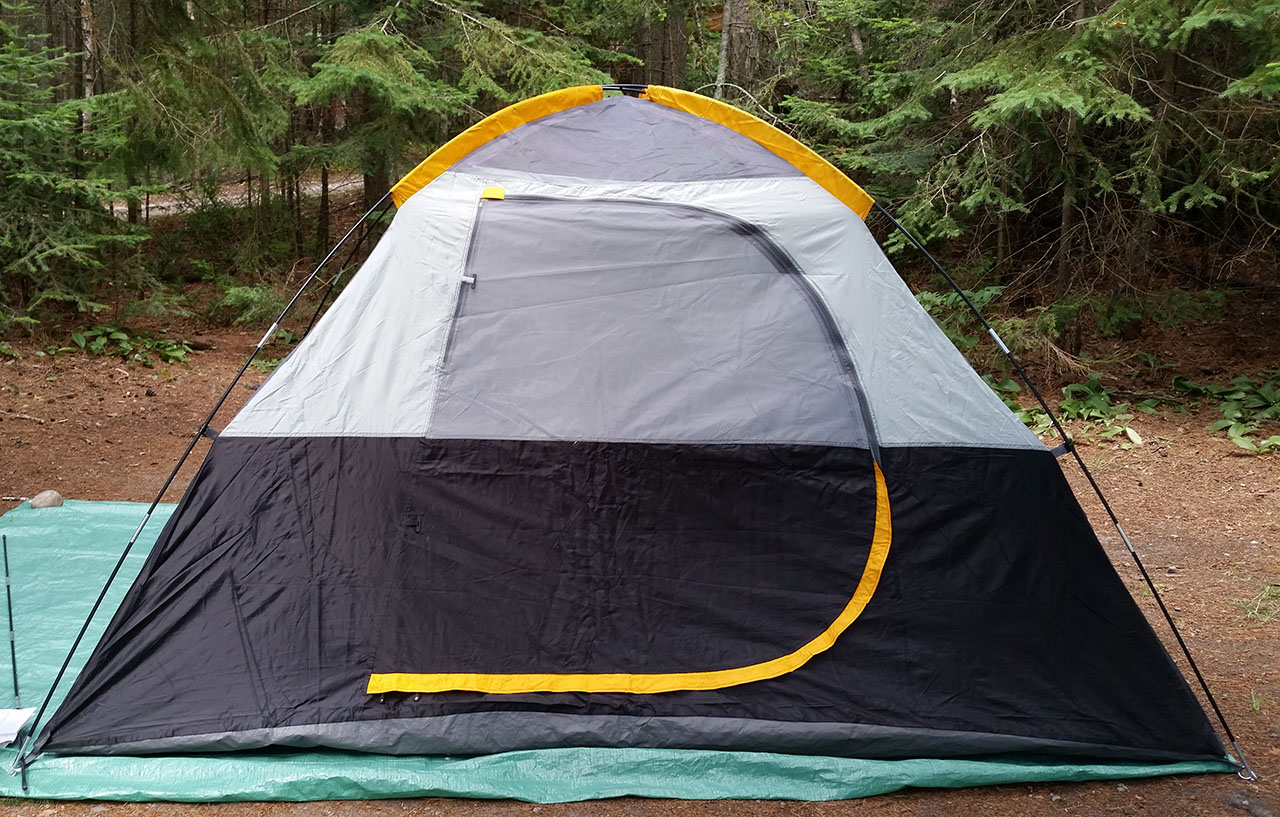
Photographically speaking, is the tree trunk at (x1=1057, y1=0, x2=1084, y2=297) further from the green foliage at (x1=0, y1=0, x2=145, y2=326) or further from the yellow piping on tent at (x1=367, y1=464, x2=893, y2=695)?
the green foliage at (x1=0, y1=0, x2=145, y2=326)

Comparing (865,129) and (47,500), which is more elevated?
(865,129)

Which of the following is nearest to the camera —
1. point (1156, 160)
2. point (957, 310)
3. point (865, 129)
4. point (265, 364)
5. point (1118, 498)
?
point (1118, 498)

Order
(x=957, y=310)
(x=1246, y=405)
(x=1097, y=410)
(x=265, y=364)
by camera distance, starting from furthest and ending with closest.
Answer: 1. (x=265, y=364)
2. (x=957, y=310)
3. (x=1097, y=410)
4. (x=1246, y=405)

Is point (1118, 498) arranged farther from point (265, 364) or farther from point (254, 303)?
point (254, 303)

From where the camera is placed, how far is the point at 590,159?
3.45 meters

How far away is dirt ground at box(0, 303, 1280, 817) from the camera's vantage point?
9.18ft

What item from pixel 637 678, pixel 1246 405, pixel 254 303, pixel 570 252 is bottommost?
pixel 254 303

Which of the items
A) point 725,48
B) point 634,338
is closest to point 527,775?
point 634,338

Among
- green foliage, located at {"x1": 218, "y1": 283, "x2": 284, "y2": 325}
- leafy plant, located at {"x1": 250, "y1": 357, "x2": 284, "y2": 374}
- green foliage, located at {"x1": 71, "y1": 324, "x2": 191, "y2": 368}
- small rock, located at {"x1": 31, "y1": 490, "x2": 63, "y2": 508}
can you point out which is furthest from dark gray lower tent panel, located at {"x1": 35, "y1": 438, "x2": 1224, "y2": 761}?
green foliage, located at {"x1": 218, "y1": 283, "x2": 284, "y2": 325}

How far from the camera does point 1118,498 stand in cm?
557

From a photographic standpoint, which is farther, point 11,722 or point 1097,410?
point 1097,410

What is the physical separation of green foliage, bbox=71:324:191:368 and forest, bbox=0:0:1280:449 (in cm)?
3

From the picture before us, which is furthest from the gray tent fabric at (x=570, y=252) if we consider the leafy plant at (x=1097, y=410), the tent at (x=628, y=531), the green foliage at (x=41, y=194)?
the green foliage at (x=41, y=194)

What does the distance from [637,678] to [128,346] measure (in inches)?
282
